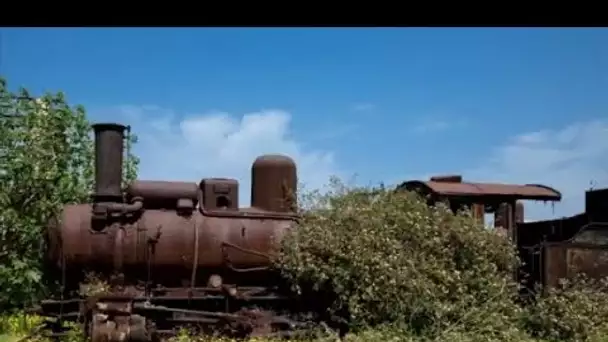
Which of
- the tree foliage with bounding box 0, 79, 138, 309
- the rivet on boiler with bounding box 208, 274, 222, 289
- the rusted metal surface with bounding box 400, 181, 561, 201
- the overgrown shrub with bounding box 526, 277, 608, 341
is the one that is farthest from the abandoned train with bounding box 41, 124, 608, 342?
the tree foliage with bounding box 0, 79, 138, 309

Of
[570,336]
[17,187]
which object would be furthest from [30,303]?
[570,336]

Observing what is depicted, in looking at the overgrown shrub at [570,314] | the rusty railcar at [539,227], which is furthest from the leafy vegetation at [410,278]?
the rusty railcar at [539,227]

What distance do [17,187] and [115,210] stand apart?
8.30ft

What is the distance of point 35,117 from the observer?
1174 centimetres

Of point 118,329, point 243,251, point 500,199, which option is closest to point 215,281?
point 243,251

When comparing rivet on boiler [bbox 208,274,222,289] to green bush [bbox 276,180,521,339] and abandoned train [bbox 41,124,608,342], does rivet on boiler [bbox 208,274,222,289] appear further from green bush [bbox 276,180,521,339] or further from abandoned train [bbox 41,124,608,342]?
green bush [bbox 276,180,521,339]

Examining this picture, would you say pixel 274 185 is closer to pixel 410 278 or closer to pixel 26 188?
pixel 410 278

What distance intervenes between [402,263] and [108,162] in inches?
156

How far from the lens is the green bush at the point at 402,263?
8992 mm

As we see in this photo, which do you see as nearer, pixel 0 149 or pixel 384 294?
pixel 384 294

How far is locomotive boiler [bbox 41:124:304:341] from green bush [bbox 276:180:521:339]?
0.52 m

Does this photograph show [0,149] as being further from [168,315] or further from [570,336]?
[570,336]

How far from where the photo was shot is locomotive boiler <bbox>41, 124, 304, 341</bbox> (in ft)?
30.9
